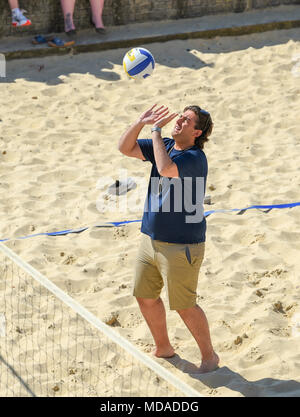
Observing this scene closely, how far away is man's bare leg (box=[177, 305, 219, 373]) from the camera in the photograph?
433 cm

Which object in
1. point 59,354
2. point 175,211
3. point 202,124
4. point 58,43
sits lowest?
point 59,354

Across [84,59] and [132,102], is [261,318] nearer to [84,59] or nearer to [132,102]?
[132,102]

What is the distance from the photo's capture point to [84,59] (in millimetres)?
10180

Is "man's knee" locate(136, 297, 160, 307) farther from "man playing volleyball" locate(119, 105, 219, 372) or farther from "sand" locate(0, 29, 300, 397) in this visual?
"sand" locate(0, 29, 300, 397)

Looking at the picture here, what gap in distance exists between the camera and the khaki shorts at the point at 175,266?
420 centimetres

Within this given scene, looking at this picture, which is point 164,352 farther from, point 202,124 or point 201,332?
point 202,124

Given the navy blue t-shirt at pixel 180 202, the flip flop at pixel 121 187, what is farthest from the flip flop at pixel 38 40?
the navy blue t-shirt at pixel 180 202

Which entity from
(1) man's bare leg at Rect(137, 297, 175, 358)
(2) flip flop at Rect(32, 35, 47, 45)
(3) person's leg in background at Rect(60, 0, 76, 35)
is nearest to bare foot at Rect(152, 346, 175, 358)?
(1) man's bare leg at Rect(137, 297, 175, 358)

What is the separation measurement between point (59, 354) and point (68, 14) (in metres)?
6.83

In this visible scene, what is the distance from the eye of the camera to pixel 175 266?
4.20 metres

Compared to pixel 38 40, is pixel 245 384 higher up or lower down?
lower down

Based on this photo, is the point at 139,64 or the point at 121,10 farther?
the point at 121,10

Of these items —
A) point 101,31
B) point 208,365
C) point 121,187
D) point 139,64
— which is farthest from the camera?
point 101,31

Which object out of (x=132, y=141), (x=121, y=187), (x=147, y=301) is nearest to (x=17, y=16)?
(x=121, y=187)
